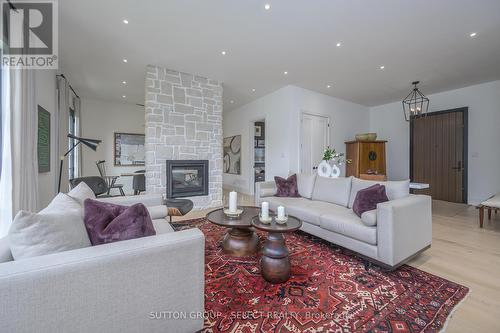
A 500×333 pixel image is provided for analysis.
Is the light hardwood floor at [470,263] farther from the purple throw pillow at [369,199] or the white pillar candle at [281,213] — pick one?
the white pillar candle at [281,213]

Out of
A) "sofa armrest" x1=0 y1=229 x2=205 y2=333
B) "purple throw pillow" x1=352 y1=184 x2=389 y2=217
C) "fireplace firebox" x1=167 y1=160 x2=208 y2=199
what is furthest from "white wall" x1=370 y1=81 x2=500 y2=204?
"sofa armrest" x1=0 y1=229 x2=205 y2=333

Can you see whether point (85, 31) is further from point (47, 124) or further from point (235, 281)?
point (235, 281)

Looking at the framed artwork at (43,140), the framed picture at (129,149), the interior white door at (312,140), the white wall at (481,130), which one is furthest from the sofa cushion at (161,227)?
the white wall at (481,130)

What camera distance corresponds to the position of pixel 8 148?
2.10 meters

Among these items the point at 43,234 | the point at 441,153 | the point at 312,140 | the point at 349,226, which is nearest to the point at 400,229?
the point at 349,226

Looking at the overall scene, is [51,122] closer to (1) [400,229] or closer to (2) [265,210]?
(2) [265,210]

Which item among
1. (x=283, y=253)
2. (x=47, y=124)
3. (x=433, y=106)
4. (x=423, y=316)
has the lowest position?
Answer: (x=423, y=316)

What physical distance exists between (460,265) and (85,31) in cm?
542

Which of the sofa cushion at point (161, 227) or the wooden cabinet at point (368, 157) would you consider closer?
the sofa cushion at point (161, 227)

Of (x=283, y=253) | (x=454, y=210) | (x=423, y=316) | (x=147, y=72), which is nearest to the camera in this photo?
(x=423, y=316)

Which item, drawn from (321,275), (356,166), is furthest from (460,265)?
(356,166)

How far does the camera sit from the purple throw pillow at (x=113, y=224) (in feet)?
4.03

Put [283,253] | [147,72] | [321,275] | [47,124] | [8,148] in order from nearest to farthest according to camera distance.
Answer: [283,253], [321,275], [8,148], [47,124], [147,72]

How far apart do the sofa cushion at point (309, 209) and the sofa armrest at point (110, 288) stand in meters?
1.85
